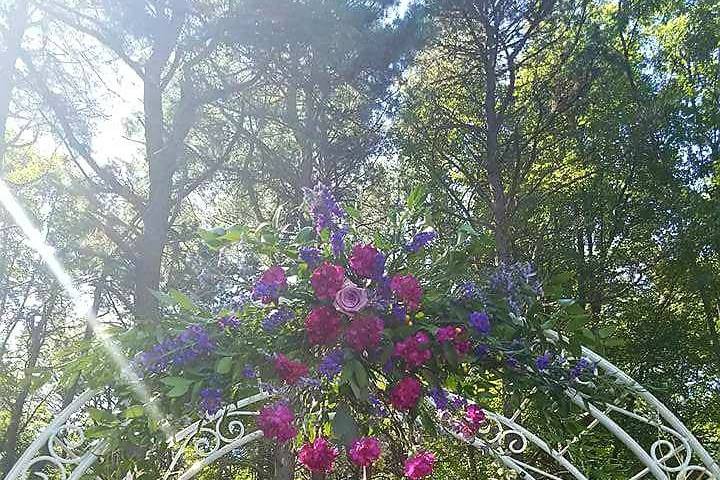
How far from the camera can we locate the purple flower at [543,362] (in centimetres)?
170

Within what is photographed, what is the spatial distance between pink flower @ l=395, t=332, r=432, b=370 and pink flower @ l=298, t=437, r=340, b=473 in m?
0.26

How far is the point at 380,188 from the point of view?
22.9 ft

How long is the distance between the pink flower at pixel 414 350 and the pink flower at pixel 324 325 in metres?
0.14

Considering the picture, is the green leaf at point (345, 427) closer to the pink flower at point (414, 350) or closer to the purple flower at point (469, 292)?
the pink flower at point (414, 350)

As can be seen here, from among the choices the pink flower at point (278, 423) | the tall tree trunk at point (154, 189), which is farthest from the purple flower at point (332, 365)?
the tall tree trunk at point (154, 189)

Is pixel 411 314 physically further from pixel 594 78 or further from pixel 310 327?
pixel 594 78

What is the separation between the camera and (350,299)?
5.22 feet

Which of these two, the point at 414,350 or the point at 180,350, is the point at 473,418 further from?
the point at 180,350

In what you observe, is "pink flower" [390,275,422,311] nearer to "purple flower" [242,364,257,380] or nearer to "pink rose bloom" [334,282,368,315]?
"pink rose bloom" [334,282,368,315]

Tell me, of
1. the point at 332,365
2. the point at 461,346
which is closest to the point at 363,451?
the point at 332,365

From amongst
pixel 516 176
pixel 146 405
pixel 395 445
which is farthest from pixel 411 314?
pixel 516 176

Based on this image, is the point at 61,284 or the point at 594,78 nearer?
the point at 61,284

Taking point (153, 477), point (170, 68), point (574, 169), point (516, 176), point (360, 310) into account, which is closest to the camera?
point (360, 310)

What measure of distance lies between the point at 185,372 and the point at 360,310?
0.42m
